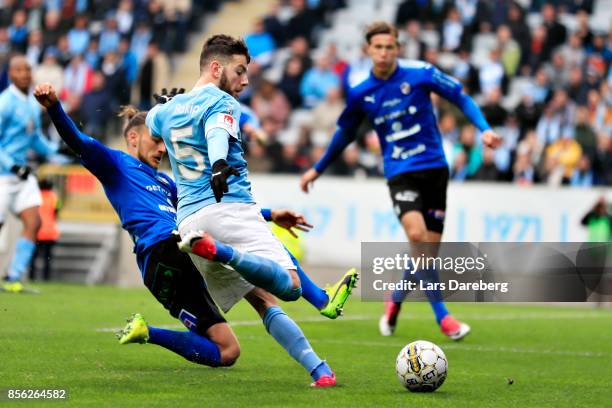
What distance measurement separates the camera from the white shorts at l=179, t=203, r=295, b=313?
630cm

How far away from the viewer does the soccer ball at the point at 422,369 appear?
6574 mm

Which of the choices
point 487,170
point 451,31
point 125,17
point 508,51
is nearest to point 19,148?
point 487,170

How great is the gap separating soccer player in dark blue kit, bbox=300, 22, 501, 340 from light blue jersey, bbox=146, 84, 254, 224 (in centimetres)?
364

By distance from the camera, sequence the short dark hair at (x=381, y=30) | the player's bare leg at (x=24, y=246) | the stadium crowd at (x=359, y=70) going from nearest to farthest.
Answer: the short dark hair at (x=381, y=30) < the player's bare leg at (x=24, y=246) < the stadium crowd at (x=359, y=70)

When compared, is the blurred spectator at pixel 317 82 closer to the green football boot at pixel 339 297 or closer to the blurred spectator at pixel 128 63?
the blurred spectator at pixel 128 63

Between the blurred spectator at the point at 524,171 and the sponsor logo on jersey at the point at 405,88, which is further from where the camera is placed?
the blurred spectator at the point at 524,171

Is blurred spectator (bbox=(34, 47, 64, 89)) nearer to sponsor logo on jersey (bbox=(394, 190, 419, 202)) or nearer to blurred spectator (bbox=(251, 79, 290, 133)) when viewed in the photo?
blurred spectator (bbox=(251, 79, 290, 133))

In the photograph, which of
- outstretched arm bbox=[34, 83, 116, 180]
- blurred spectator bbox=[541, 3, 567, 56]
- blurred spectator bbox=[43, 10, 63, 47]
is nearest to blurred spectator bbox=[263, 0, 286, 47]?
blurred spectator bbox=[43, 10, 63, 47]

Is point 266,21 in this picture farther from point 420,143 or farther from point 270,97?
point 420,143

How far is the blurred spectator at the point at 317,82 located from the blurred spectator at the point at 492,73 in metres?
2.49

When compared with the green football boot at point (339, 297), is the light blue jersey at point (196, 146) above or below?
above

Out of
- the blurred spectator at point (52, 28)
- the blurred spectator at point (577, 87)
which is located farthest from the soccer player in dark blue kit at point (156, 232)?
the blurred spectator at point (52, 28)

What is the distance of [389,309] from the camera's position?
1036 centimetres

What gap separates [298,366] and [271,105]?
12.9 m
